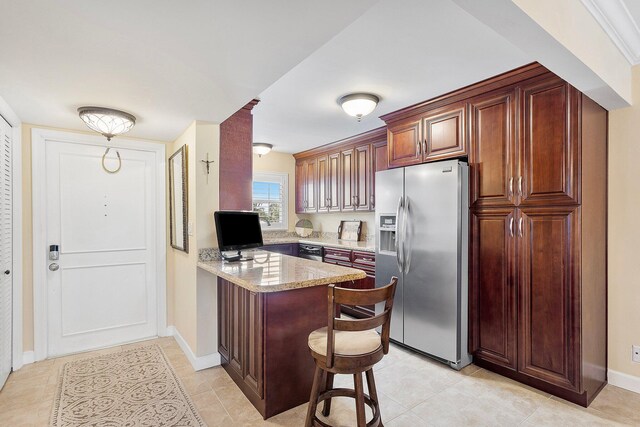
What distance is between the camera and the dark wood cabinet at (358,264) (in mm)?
3832

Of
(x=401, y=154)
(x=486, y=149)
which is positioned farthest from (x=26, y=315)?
(x=486, y=149)

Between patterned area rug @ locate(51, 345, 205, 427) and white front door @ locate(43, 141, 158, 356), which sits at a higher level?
white front door @ locate(43, 141, 158, 356)

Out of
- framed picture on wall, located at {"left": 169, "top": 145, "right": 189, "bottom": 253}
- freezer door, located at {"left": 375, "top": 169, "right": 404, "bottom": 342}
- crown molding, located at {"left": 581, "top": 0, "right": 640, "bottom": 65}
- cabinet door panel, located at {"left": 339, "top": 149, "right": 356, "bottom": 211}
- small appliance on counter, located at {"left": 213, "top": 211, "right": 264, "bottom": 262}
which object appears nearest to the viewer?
crown molding, located at {"left": 581, "top": 0, "right": 640, "bottom": 65}

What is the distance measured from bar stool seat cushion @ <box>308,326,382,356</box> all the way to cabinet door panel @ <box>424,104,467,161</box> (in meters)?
1.87

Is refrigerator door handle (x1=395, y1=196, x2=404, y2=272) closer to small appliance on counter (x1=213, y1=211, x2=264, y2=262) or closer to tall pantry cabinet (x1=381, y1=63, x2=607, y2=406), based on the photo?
tall pantry cabinet (x1=381, y1=63, x2=607, y2=406)

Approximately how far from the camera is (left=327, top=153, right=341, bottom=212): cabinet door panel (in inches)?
190

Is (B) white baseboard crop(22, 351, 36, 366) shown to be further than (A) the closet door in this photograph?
Yes

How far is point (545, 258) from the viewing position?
2.39 metres

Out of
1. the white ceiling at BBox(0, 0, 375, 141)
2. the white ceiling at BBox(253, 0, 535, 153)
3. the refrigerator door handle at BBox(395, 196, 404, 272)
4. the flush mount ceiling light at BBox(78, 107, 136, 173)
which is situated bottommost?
the refrigerator door handle at BBox(395, 196, 404, 272)

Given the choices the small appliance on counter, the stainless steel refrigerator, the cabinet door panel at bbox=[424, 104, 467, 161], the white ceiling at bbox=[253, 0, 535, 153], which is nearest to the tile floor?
the stainless steel refrigerator

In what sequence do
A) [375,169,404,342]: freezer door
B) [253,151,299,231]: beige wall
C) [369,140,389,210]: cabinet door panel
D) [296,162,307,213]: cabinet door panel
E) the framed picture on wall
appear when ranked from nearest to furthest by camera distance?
the framed picture on wall, [375,169,404,342]: freezer door, [369,140,389,210]: cabinet door panel, [253,151,299,231]: beige wall, [296,162,307,213]: cabinet door panel

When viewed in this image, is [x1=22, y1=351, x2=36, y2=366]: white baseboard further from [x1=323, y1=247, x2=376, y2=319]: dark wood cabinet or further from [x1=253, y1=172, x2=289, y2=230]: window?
[x1=253, y1=172, x2=289, y2=230]: window

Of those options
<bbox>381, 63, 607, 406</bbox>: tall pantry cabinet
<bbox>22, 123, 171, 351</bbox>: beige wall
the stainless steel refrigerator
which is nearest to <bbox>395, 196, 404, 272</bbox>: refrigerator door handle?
the stainless steel refrigerator

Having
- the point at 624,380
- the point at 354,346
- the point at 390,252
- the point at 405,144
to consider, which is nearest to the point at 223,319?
the point at 354,346
